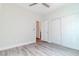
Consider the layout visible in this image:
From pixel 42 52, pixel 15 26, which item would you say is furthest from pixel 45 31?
pixel 42 52

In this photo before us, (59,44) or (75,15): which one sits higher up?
(75,15)

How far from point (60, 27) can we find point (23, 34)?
6.57 feet

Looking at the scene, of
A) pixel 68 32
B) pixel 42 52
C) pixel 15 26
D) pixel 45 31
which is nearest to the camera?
pixel 42 52

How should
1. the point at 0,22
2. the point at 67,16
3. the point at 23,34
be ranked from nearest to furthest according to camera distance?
1. the point at 0,22
2. the point at 67,16
3. the point at 23,34

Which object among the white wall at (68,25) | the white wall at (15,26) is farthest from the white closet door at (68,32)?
the white wall at (15,26)

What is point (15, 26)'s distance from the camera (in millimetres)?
4738

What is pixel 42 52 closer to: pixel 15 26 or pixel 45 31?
pixel 15 26

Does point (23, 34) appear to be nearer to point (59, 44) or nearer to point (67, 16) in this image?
point (59, 44)

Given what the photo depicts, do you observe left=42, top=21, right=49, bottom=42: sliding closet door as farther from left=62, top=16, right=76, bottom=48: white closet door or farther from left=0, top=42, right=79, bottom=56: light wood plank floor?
left=0, top=42, right=79, bottom=56: light wood plank floor

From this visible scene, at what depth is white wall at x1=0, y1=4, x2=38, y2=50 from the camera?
4148 mm

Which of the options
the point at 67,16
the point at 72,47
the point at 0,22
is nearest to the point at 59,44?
the point at 72,47

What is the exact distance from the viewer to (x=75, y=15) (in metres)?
3.88

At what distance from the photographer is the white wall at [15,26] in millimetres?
4148

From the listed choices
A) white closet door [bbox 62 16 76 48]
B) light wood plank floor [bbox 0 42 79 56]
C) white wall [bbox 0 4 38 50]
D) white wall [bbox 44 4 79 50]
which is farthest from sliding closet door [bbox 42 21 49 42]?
light wood plank floor [bbox 0 42 79 56]
